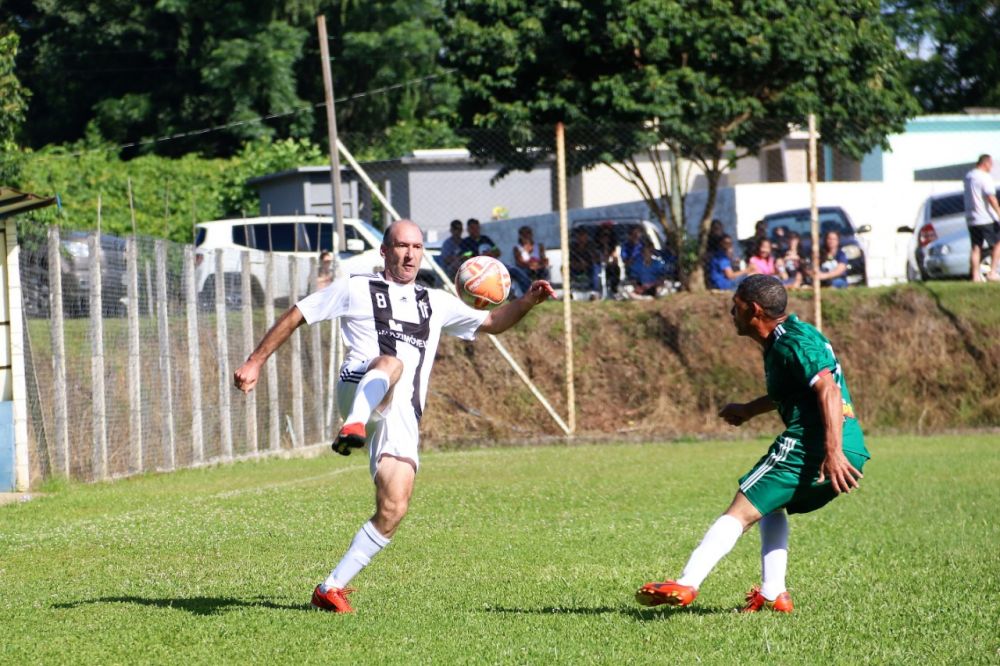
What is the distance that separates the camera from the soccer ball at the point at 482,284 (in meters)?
8.75

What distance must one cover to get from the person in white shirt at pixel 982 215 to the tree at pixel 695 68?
298cm

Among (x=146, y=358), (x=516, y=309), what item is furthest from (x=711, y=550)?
(x=146, y=358)

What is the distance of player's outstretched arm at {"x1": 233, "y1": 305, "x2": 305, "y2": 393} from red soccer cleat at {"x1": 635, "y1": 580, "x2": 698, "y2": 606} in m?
2.19

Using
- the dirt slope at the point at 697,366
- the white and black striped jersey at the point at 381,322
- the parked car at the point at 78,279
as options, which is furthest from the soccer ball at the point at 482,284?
the dirt slope at the point at 697,366

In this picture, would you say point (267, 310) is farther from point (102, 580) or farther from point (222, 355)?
point (102, 580)

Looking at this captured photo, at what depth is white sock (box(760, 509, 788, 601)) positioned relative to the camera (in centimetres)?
750

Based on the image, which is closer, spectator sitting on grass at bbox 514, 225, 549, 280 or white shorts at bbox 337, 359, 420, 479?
white shorts at bbox 337, 359, 420, 479

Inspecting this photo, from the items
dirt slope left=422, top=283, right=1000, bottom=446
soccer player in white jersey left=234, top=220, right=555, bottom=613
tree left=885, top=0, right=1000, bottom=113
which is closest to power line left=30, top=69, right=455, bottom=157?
tree left=885, top=0, right=1000, bottom=113

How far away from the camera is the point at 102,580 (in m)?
8.77

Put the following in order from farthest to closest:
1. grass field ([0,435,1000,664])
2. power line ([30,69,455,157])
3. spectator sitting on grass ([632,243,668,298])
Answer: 1. power line ([30,69,455,157])
2. spectator sitting on grass ([632,243,668,298])
3. grass field ([0,435,1000,664])

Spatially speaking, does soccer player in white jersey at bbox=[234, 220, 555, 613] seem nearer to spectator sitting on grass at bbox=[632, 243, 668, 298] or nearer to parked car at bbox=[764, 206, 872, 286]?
spectator sitting on grass at bbox=[632, 243, 668, 298]

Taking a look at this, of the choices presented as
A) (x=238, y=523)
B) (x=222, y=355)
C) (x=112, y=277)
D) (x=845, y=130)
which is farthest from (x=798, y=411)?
(x=845, y=130)

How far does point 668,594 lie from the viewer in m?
6.88

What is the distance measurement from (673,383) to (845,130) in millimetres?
5916
